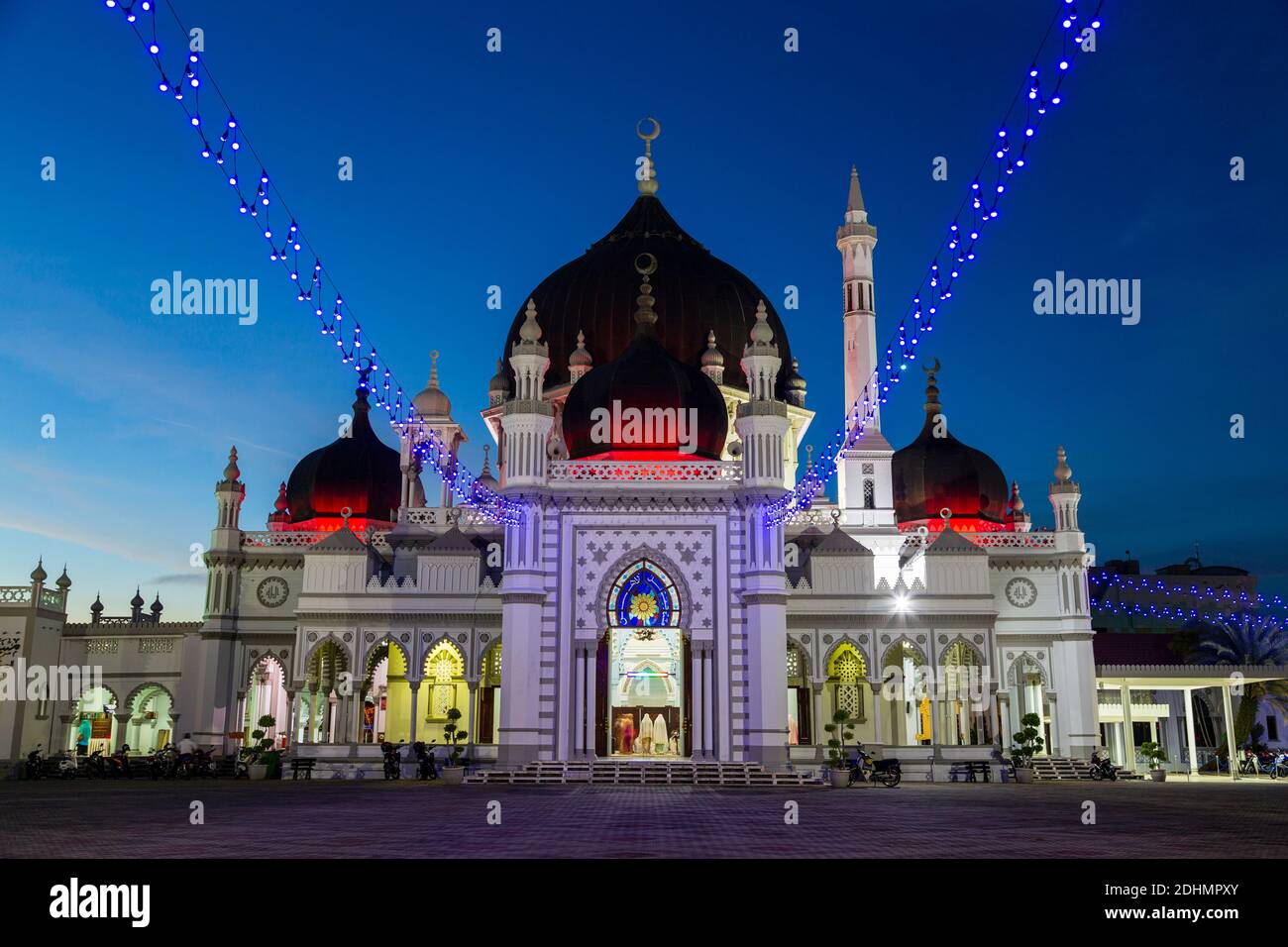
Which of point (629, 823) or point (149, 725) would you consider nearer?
point (629, 823)

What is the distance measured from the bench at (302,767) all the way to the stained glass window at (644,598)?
973cm

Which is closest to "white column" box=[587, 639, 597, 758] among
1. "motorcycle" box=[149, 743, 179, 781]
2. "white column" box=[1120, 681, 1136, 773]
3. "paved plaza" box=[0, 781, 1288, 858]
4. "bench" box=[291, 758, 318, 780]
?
"paved plaza" box=[0, 781, 1288, 858]

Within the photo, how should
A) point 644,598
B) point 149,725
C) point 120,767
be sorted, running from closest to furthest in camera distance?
point 644,598 → point 120,767 → point 149,725

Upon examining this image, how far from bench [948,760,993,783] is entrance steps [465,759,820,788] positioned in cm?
500

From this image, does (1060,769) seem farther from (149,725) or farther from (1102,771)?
(149,725)

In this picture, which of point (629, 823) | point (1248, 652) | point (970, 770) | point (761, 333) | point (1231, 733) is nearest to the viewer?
point (629, 823)

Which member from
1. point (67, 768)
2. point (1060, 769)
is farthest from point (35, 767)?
point (1060, 769)

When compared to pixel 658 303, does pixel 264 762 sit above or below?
below

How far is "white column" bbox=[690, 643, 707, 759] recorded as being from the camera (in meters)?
30.6

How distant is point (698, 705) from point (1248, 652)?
1196 inches

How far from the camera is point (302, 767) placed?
33344 mm

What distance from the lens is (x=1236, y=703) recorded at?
5097cm
